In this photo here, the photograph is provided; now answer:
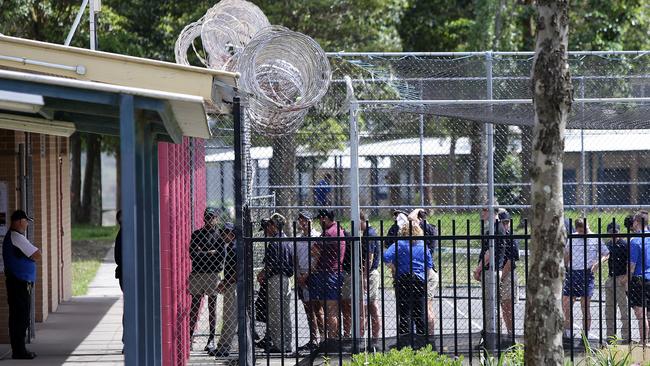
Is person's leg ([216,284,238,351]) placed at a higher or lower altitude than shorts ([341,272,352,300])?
lower

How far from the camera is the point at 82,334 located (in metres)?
13.5

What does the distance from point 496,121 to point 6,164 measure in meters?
6.15

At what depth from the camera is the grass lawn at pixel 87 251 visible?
2017 centimetres

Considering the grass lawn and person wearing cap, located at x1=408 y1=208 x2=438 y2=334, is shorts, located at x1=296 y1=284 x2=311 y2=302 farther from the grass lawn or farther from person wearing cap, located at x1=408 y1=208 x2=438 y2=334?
the grass lawn

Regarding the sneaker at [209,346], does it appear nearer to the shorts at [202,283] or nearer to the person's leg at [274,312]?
the shorts at [202,283]

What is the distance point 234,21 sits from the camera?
10.8 meters

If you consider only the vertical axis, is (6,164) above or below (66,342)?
above

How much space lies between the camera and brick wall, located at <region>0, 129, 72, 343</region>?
12.7m

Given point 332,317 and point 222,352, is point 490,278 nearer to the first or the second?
point 332,317

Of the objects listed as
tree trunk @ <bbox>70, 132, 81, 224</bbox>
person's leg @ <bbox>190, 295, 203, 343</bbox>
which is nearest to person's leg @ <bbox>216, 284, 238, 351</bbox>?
person's leg @ <bbox>190, 295, 203, 343</bbox>

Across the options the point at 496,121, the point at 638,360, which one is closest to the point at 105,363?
the point at 496,121

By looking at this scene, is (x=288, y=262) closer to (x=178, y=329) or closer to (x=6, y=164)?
(x=178, y=329)

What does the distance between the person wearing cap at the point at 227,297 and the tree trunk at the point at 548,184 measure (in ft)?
16.5

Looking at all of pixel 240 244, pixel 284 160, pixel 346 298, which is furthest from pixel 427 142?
pixel 240 244
